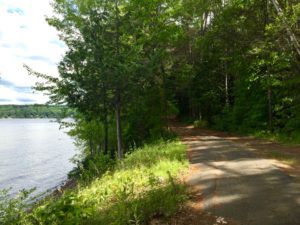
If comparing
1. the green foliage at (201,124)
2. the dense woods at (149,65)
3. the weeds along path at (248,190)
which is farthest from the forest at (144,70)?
the green foliage at (201,124)

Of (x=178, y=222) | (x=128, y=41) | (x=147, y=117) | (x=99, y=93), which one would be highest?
(x=128, y=41)

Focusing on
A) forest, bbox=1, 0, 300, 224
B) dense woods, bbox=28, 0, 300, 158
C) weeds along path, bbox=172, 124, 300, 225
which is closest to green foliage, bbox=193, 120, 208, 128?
dense woods, bbox=28, 0, 300, 158

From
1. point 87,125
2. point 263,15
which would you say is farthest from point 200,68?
point 87,125

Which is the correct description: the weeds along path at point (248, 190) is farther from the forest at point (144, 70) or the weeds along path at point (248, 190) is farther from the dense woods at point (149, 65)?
the dense woods at point (149, 65)

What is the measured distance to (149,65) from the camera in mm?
18703

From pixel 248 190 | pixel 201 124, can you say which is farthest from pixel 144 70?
pixel 201 124

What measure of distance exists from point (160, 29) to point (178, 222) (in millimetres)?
18090

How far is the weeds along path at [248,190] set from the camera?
21.2 feet

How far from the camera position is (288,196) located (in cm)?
734

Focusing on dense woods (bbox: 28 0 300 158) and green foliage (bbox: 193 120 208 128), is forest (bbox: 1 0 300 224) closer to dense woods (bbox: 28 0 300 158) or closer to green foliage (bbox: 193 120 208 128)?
dense woods (bbox: 28 0 300 158)

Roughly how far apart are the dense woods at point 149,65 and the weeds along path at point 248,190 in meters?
8.01

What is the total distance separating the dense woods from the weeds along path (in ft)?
26.3

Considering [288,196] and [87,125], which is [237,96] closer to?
[87,125]

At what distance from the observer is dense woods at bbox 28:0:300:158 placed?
18469 mm
